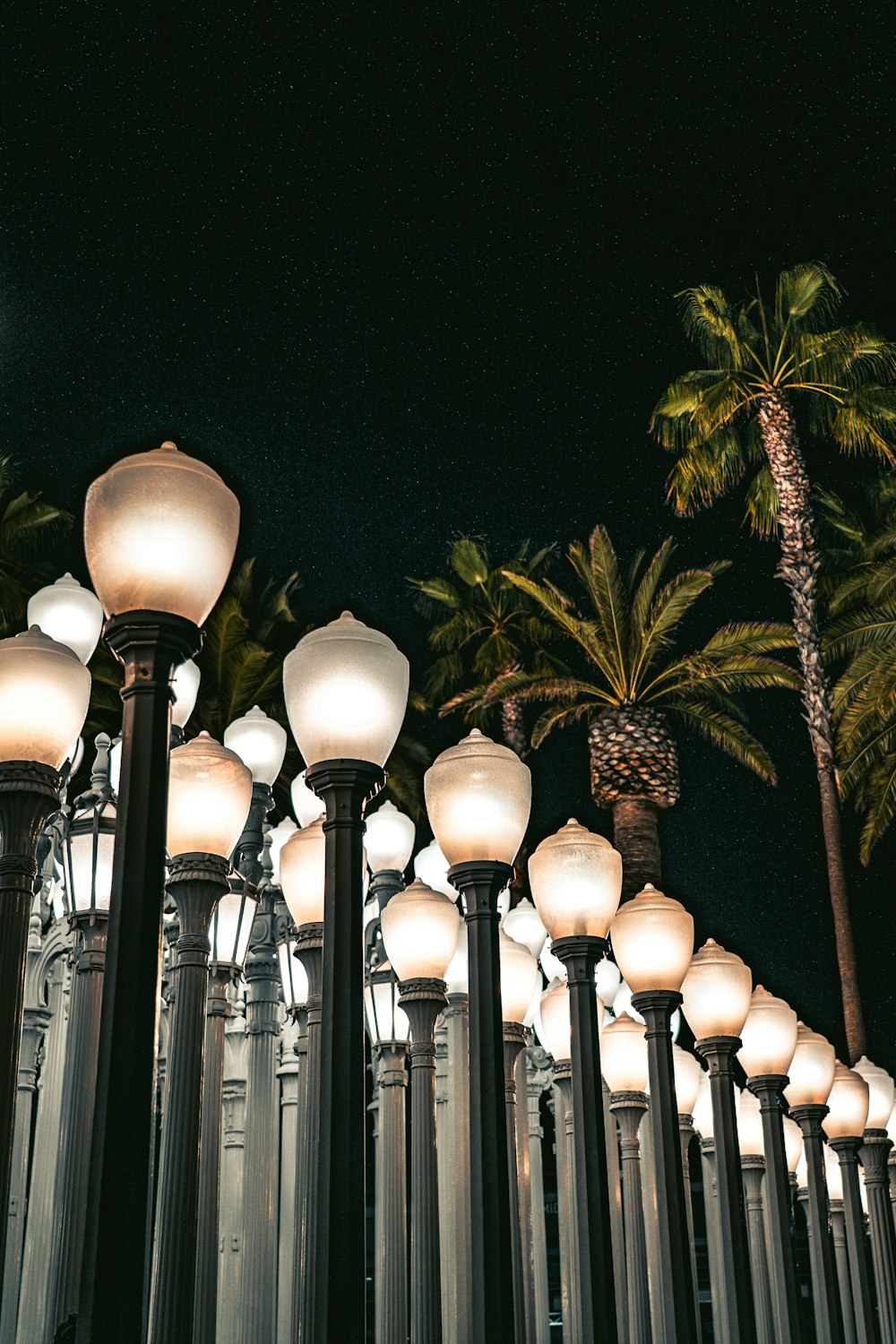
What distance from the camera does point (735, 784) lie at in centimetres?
3900

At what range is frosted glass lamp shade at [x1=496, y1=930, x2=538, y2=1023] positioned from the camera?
391 inches

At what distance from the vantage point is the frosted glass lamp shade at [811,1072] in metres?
13.0

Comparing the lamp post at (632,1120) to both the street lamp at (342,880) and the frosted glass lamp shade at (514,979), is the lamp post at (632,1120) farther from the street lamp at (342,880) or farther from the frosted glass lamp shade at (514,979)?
the street lamp at (342,880)

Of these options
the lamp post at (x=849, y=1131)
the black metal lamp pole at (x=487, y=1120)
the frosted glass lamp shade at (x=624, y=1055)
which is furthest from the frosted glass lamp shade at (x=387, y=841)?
the lamp post at (x=849, y=1131)

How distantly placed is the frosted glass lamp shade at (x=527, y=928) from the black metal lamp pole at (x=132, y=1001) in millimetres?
6924

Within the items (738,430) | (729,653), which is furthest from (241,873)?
(738,430)

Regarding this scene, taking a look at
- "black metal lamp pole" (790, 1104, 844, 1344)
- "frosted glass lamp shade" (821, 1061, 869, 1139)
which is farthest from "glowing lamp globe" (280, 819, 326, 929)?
"frosted glass lamp shade" (821, 1061, 869, 1139)

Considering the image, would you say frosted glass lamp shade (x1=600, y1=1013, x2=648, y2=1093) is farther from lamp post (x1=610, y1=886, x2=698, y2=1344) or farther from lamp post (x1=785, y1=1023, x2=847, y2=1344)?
lamp post (x1=610, y1=886, x2=698, y2=1344)

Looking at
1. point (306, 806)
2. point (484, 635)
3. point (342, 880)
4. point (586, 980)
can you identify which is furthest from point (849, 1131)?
point (484, 635)

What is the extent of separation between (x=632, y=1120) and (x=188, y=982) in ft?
21.4

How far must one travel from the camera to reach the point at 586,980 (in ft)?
27.0

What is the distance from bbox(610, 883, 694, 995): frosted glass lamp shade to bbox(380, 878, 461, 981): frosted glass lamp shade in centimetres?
120

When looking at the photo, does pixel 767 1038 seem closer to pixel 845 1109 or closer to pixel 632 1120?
pixel 632 1120

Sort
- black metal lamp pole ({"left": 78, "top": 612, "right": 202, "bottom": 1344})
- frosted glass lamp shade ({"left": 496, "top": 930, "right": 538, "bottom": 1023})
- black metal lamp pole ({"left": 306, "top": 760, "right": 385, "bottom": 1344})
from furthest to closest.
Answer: frosted glass lamp shade ({"left": 496, "top": 930, "right": 538, "bottom": 1023}) < black metal lamp pole ({"left": 306, "top": 760, "right": 385, "bottom": 1344}) < black metal lamp pole ({"left": 78, "top": 612, "right": 202, "bottom": 1344})
